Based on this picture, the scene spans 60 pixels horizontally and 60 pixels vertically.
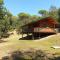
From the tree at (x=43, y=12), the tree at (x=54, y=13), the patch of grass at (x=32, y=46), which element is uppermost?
the tree at (x=43, y=12)

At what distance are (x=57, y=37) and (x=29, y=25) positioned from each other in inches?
486

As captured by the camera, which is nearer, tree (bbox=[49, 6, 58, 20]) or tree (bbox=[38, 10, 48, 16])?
tree (bbox=[49, 6, 58, 20])

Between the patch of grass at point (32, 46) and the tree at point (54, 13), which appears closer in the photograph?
the patch of grass at point (32, 46)

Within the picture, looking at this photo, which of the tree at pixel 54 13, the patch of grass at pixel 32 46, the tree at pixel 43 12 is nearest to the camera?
the patch of grass at pixel 32 46

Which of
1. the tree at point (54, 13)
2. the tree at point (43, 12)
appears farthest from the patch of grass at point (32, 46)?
the tree at point (43, 12)

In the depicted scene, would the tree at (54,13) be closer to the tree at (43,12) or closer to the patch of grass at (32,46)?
the tree at (43,12)

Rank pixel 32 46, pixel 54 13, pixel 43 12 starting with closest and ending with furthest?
1. pixel 32 46
2. pixel 54 13
3. pixel 43 12

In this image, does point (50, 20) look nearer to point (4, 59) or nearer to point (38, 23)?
point (38, 23)

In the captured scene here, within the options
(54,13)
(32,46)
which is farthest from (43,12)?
(32,46)

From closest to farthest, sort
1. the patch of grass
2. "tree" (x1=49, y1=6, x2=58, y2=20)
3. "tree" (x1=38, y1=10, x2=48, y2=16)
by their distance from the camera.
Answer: the patch of grass, "tree" (x1=49, y1=6, x2=58, y2=20), "tree" (x1=38, y1=10, x2=48, y2=16)

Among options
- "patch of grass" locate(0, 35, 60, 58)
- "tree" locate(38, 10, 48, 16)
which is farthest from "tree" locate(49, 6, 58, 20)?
"patch of grass" locate(0, 35, 60, 58)

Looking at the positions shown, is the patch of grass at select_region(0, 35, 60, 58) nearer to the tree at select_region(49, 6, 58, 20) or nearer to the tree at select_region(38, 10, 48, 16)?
the tree at select_region(49, 6, 58, 20)

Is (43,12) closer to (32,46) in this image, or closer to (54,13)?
(54,13)

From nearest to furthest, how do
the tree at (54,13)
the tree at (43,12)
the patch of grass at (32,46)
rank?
the patch of grass at (32,46) < the tree at (54,13) < the tree at (43,12)
